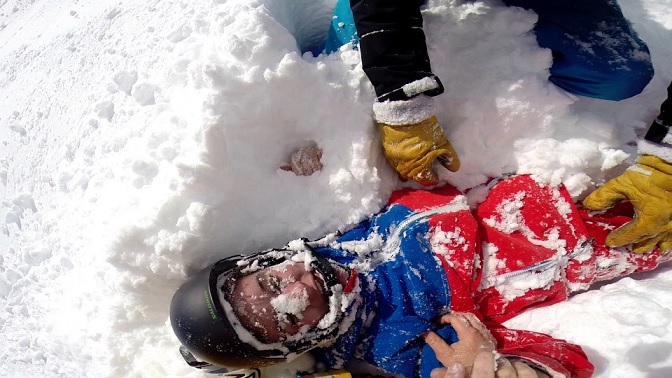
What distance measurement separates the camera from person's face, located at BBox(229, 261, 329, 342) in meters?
1.27

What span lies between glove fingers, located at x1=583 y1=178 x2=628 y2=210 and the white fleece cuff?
11 centimetres

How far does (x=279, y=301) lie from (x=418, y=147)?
602mm

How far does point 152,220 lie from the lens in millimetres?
1308

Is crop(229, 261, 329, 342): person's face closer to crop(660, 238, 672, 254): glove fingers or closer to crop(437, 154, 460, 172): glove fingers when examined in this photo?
crop(437, 154, 460, 172): glove fingers

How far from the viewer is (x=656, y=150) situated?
129 centimetres

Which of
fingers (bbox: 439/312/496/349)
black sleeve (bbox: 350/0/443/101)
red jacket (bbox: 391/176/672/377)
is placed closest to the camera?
black sleeve (bbox: 350/0/443/101)

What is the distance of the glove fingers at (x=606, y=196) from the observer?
1.38 m

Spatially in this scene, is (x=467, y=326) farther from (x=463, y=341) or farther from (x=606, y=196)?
(x=606, y=196)

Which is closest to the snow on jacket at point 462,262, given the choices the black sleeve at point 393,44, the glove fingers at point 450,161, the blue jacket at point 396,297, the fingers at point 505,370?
the blue jacket at point 396,297

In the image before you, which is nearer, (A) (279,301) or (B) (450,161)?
(A) (279,301)

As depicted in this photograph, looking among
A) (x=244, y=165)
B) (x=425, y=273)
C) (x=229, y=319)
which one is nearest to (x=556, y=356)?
(x=425, y=273)

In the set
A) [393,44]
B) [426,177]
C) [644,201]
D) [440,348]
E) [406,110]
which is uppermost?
[393,44]

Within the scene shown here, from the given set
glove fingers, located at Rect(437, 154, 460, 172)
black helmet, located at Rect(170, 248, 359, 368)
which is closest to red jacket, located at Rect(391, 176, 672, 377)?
glove fingers, located at Rect(437, 154, 460, 172)

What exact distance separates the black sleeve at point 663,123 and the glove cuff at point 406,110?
638 mm
